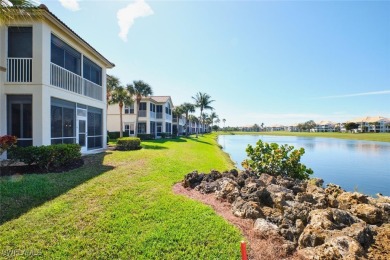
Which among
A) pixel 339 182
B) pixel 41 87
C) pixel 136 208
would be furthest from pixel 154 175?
pixel 339 182

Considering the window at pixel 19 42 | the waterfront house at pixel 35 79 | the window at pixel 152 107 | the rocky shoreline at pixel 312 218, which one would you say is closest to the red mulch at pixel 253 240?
the rocky shoreline at pixel 312 218

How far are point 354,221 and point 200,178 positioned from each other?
5.28 m

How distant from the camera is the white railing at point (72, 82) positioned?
12155mm

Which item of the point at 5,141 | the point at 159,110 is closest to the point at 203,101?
the point at 159,110

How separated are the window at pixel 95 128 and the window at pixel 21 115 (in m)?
5.16

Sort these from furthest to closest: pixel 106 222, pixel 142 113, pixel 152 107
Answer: pixel 152 107 → pixel 142 113 → pixel 106 222

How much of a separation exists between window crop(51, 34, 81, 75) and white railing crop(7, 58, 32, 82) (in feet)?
4.47

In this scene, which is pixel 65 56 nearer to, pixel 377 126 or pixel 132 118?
pixel 132 118

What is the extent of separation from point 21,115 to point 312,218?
1314 cm

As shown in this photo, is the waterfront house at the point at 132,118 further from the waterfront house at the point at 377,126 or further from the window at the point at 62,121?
the waterfront house at the point at 377,126

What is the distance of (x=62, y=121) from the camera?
42.6ft

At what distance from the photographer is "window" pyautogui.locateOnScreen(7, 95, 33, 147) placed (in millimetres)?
11250

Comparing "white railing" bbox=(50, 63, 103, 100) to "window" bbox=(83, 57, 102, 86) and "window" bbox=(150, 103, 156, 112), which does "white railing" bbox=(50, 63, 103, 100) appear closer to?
"window" bbox=(83, 57, 102, 86)

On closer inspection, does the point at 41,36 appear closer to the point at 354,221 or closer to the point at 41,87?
the point at 41,87
